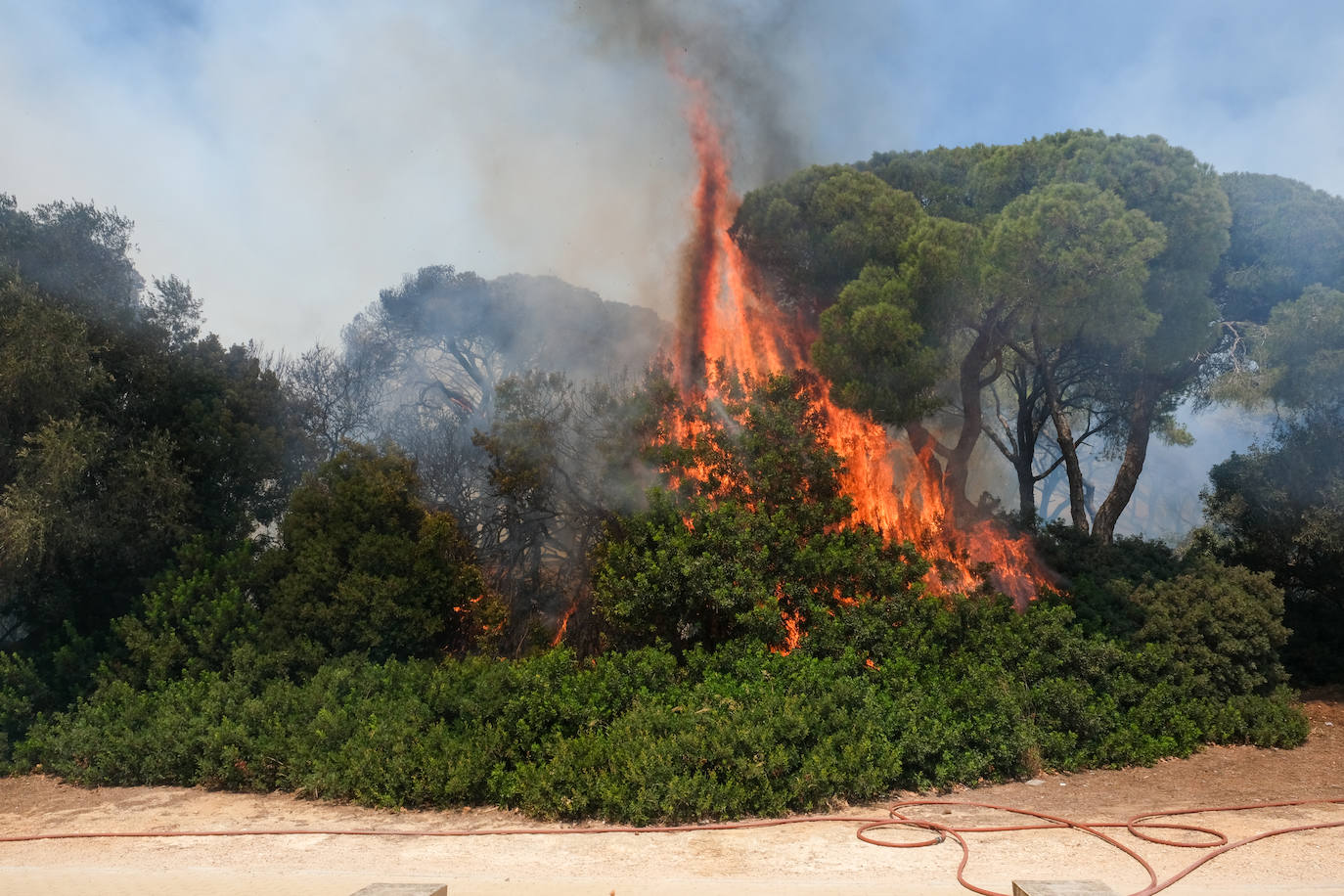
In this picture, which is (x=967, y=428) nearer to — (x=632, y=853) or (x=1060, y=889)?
(x=632, y=853)

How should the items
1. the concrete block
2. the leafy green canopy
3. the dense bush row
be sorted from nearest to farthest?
the concrete block < the dense bush row < the leafy green canopy

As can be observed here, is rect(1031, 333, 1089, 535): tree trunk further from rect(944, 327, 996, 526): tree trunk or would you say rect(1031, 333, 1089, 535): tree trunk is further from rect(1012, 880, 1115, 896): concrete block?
rect(1012, 880, 1115, 896): concrete block

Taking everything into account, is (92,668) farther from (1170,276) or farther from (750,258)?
(1170,276)

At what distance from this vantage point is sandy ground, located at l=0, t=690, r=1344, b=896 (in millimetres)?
6465

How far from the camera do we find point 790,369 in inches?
565

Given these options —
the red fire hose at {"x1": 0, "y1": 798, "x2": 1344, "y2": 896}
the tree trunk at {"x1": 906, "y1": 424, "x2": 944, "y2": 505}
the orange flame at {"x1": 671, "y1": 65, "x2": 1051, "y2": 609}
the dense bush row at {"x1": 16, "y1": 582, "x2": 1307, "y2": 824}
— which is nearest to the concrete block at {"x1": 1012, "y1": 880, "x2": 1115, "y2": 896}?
the red fire hose at {"x1": 0, "y1": 798, "x2": 1344, "y2": 896}

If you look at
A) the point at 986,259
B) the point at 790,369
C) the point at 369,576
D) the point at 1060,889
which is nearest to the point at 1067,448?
the point at 986,259

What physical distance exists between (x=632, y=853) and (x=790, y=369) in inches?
341

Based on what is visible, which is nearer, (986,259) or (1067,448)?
(986,259)

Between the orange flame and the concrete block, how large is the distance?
8.19 meters

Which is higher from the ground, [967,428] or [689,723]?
[967,428]

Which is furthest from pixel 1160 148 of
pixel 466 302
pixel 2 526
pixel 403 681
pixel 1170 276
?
pixel 466 302

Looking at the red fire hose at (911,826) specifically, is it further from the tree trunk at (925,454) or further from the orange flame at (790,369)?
the tree trunk at (925,454)

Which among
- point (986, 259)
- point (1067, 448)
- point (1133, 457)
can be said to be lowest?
point (1133, 457)
